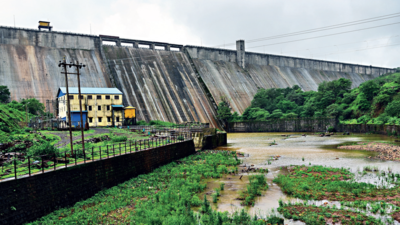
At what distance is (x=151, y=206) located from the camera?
1435 cm

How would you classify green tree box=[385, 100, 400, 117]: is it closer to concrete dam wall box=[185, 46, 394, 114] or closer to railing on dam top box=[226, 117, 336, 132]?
railing on dam top box=[226, 117, 336, 132]

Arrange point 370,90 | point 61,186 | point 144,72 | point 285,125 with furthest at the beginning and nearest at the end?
point 144,72
point 285,125
point 370,90
point 61,186

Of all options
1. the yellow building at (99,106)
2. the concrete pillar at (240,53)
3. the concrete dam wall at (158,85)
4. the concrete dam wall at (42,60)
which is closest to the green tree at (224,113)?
the concrete dam wall at (158,85)

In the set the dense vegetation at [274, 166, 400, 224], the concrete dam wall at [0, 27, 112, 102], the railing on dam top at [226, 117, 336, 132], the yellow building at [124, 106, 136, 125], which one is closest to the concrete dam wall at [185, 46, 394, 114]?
the railing on dam top at [226, 117, 336, 132]

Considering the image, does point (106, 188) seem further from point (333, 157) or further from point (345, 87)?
point (345, 87)

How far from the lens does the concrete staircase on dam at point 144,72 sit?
2224 inches

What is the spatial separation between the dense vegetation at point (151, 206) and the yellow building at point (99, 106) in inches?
1020

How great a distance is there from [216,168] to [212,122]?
133ft

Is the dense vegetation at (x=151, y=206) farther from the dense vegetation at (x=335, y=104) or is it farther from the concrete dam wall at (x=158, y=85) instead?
the dense vegetation at (x=335, y=104)

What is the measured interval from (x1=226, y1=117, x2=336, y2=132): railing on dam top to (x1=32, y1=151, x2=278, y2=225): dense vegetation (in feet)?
147

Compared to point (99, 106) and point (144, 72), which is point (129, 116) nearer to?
point (99, 106)

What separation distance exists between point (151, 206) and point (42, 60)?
175ft

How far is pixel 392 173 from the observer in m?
20.0

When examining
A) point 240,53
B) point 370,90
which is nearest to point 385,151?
point 370,90
